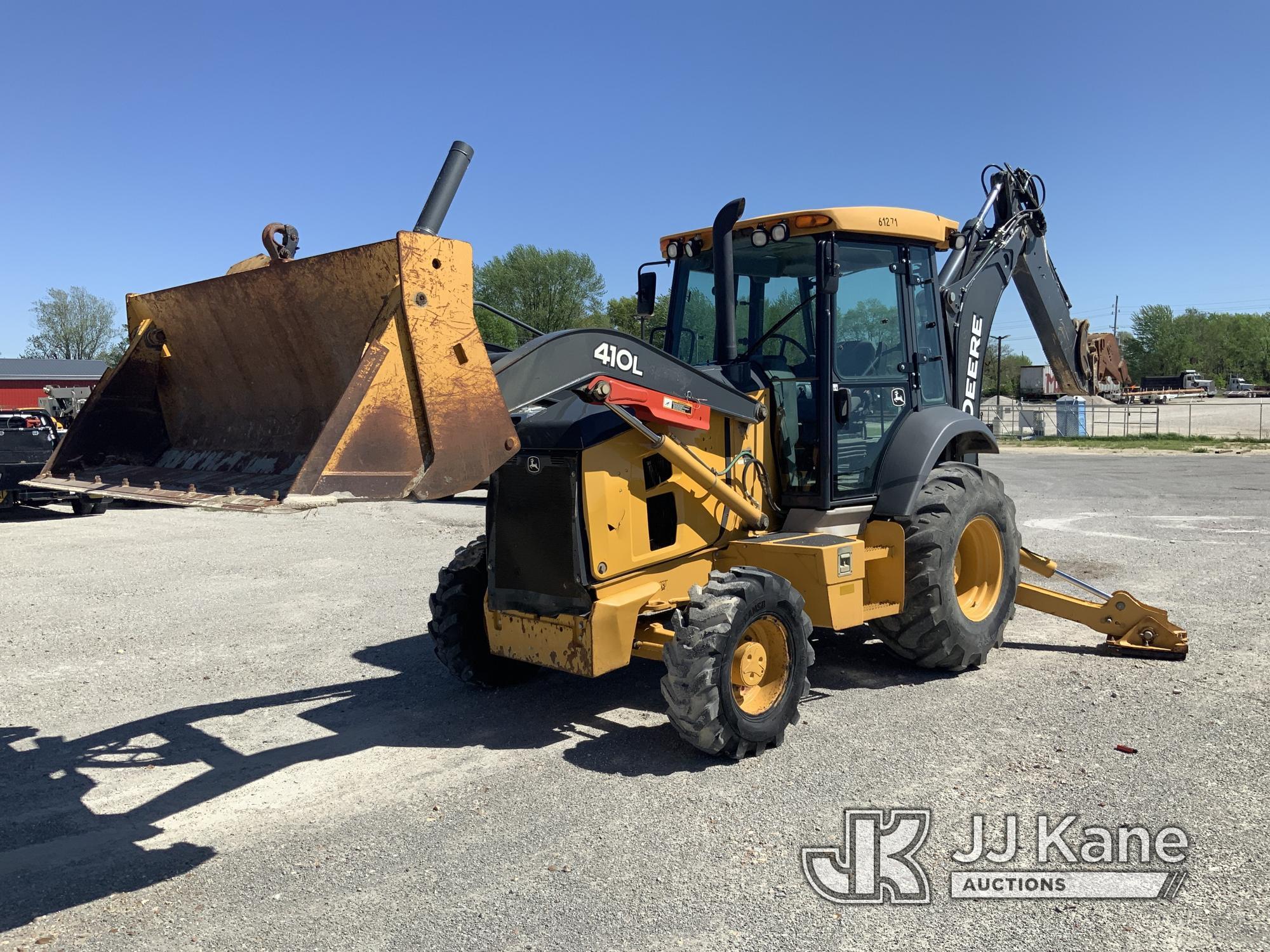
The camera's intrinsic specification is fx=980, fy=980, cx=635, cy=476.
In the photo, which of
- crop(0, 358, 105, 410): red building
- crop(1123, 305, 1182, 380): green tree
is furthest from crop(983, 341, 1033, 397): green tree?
crop(0, 358, 105, 410): red building

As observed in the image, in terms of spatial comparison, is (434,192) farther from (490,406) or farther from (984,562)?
(984,562)

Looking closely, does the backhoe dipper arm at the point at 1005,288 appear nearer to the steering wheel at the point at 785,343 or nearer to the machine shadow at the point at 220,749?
the steering wheel at the point at 785,343

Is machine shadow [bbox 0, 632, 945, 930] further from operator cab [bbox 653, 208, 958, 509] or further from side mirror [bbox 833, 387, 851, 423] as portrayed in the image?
side mirror [bbox 833, 387, 851, 423]

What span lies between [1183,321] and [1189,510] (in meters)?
98.3

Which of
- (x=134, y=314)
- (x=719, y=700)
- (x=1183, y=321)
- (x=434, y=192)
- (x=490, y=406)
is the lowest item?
(x=719, y=700)

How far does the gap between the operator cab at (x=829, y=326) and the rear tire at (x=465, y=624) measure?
2048 millimetres

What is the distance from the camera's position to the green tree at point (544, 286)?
53.3 m

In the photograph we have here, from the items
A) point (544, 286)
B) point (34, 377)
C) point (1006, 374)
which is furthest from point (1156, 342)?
point (34, 377)

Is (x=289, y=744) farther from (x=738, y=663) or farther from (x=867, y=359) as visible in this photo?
(x=867, y=359)

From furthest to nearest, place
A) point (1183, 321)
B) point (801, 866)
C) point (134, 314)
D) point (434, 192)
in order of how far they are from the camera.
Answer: point (1183, 321) < point (134, 314) < point (434, 192) < point (801, 866)

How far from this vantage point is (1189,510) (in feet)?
48.7

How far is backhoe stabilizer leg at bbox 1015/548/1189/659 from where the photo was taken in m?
6.80

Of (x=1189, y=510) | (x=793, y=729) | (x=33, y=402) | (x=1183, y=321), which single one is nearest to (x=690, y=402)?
(x=793, y=729)

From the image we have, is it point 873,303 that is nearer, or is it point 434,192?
point 434,192
